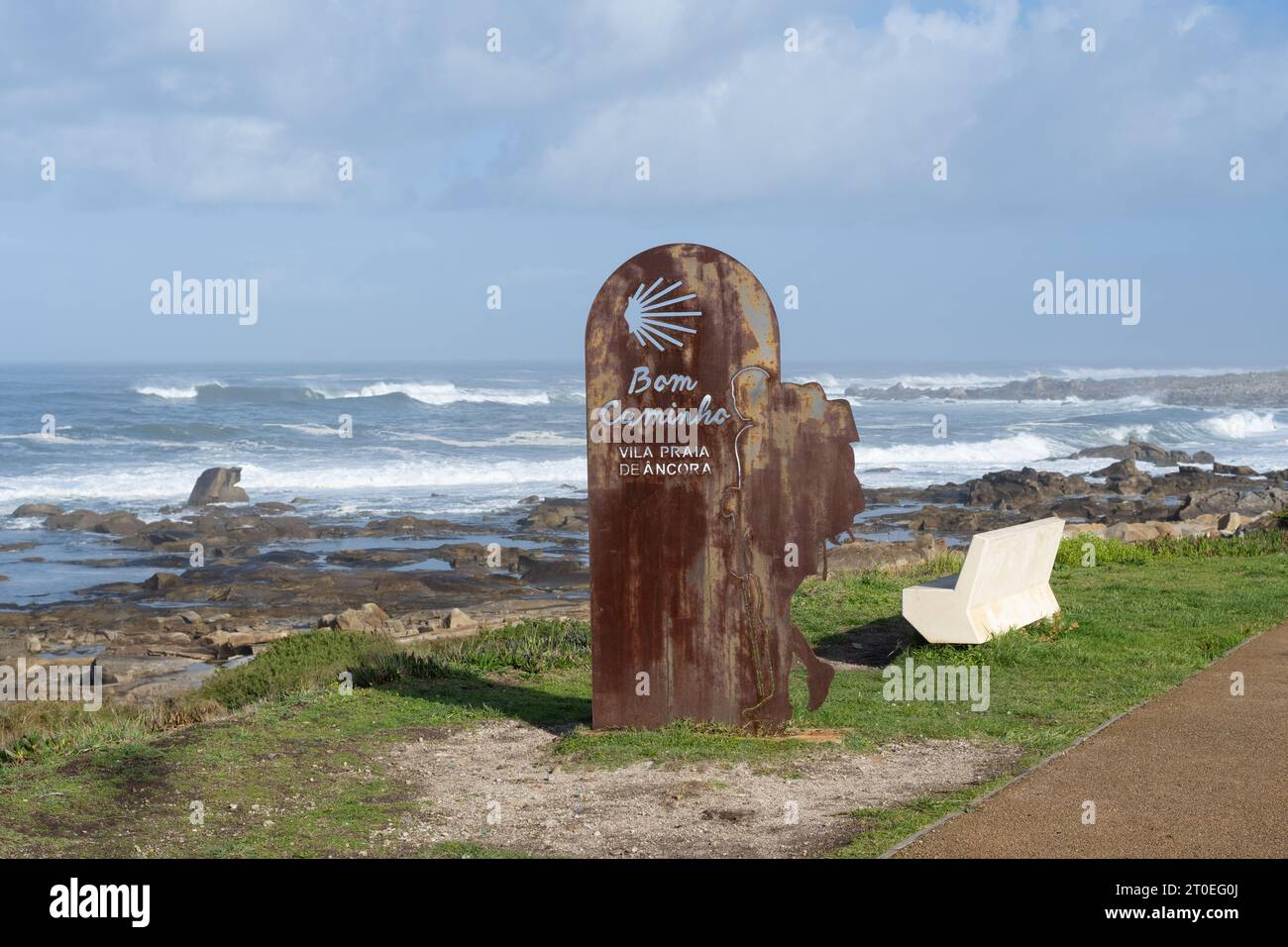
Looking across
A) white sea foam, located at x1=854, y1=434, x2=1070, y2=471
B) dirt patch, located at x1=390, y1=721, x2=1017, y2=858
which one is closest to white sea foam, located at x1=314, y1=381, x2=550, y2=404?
white sea foam, located at x1=854, y1=434, x2=1070, y2=471

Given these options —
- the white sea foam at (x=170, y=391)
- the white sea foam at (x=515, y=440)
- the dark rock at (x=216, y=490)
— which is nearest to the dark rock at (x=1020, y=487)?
the dark rock at (x=216, y=490)

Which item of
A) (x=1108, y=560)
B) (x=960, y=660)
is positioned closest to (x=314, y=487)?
(x=1108, y=560)

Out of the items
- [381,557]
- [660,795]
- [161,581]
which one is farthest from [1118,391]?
[660,795]

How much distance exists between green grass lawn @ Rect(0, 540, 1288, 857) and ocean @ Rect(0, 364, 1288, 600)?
43.8 ft

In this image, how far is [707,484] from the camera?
298 inches

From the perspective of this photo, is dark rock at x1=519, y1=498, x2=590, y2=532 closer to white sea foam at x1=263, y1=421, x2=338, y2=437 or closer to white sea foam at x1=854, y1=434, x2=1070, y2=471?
white sea foam at x1=854, y1=434, x2=1070, y2=471

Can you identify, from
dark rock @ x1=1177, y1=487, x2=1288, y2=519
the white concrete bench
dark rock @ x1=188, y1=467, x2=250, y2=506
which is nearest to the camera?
the white concrete bench

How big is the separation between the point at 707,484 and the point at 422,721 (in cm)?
252

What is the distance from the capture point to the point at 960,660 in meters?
9.77

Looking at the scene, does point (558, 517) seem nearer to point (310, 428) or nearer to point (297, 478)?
point (297, 478)

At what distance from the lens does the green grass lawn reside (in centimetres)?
627

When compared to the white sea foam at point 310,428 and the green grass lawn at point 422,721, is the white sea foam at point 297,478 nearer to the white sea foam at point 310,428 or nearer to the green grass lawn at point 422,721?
the white sea foam at point 310,428

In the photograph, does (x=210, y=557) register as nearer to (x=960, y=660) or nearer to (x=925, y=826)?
(x=960, y=660)

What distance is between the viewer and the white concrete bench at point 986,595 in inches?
Result: 390
